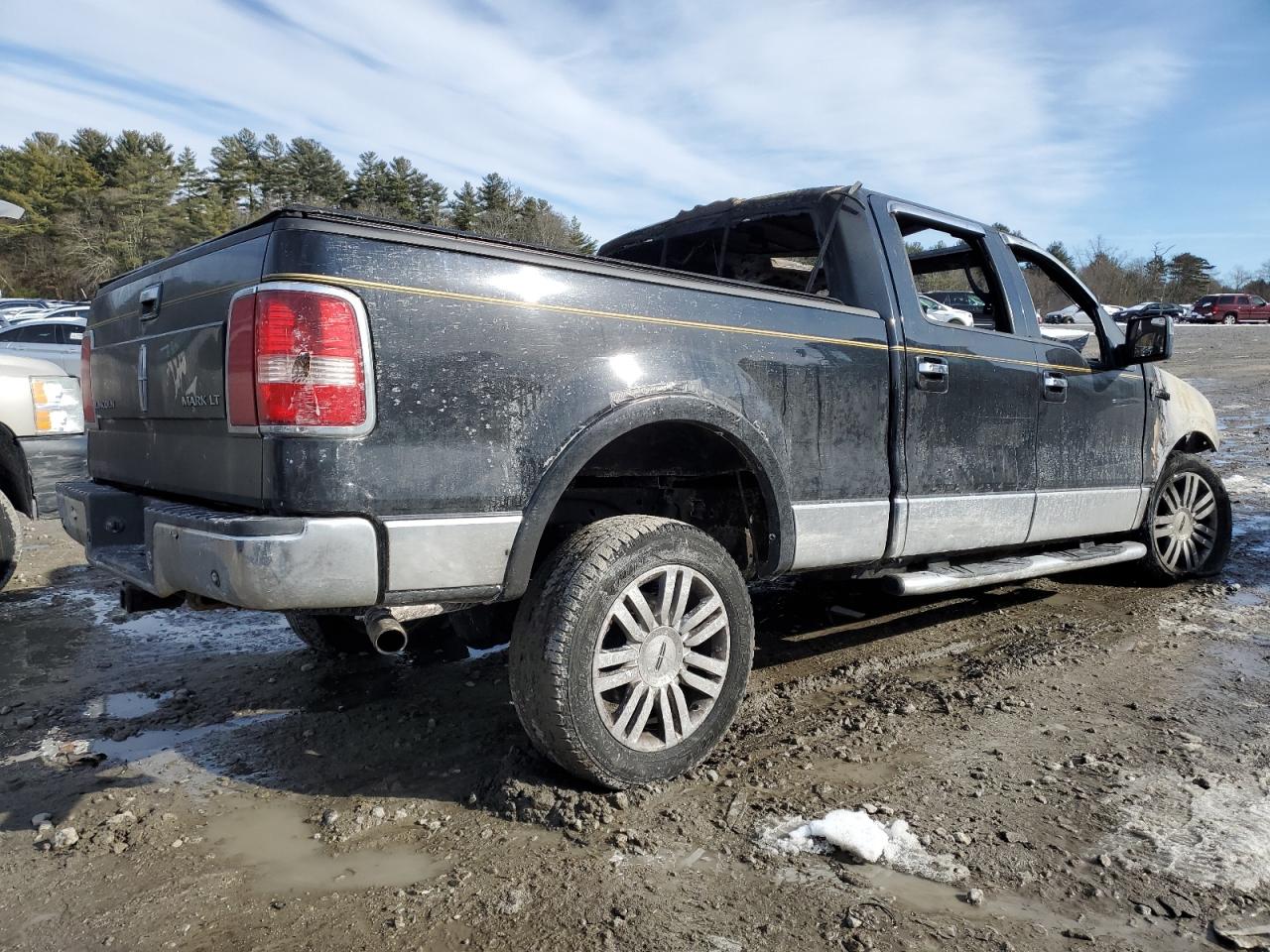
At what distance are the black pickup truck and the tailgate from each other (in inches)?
0.6

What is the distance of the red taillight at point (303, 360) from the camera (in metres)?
2.25

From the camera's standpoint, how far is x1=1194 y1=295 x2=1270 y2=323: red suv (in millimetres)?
48000

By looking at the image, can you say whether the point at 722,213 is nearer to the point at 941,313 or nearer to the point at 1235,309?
the point at 941,313

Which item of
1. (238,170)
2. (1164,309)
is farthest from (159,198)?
(1164,309)

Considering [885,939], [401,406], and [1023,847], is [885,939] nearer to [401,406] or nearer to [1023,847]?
[1023,847]

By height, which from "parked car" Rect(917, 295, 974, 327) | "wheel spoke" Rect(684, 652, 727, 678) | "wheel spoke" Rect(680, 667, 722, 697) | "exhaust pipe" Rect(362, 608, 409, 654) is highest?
"parked car" Rect(917, 295, 974, 327)

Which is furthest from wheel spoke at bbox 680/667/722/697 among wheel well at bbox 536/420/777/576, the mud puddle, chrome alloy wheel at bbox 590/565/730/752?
the mud puddle

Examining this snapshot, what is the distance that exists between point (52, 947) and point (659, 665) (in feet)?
5.61

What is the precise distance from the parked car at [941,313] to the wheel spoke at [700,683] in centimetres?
195

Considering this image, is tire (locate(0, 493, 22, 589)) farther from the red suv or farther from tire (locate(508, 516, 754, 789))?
the red suv

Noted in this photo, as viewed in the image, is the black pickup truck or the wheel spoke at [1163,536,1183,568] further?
the wheel spoke at [1163,536,1183,568]

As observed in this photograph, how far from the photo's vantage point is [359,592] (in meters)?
2.32

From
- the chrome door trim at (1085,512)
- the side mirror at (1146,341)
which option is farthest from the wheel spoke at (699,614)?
the side mirror at (1146,341)

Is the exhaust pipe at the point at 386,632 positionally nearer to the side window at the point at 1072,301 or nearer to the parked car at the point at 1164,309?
the side window at the point at 1072,301
